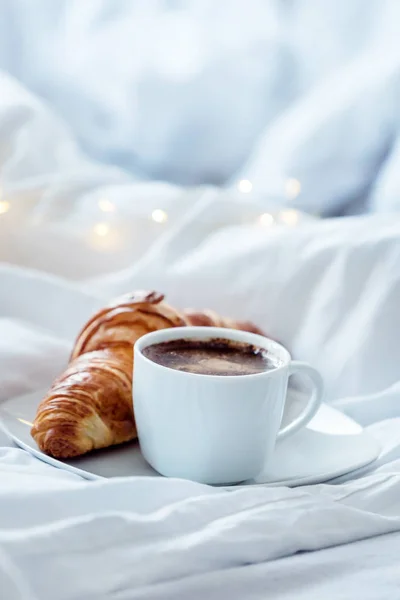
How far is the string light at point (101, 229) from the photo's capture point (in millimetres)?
1224

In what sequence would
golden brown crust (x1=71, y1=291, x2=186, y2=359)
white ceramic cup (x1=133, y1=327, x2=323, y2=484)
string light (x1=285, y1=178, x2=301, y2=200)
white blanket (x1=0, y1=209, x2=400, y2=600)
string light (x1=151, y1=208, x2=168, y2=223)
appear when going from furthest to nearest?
string light (x1=285, y1=178, x2=301, y2=200) → string light (x1=151, y1=208, x2=168, y2=223) → golden brown crust (x1=71, y1=291, x2=186, y2=359) → white ceramic cup (x1=133, y1=327, x2=323, y2=484) → white blanket (x1=0, y1=209, x2=400, y2=600)

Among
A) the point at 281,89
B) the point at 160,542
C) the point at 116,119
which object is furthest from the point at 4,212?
the point at 160,542

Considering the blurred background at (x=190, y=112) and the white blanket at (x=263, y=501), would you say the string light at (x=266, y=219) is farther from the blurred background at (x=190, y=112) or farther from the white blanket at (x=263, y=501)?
the white blanket at (x=263, y=501)

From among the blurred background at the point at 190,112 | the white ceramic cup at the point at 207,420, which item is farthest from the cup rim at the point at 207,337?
the blurred background at the point at 190,112

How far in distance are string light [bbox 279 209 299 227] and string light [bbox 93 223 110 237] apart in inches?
10.8

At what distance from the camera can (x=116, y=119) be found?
1.55m

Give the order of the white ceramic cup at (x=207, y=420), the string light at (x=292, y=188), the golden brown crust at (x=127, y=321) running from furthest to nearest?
the string light at (x=292, y=188) → the golden brown crust at (x=127, y=321) → the white ceramic cup at (x=207, y=420)

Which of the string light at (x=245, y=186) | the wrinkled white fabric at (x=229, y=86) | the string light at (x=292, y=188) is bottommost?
the string light at (x=292, y=188)

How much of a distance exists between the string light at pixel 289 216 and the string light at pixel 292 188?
91mm

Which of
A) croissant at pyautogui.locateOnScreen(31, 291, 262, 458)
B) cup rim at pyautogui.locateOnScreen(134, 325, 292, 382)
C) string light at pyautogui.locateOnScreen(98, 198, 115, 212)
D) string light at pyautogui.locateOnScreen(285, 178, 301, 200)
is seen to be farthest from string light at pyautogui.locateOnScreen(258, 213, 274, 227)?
cup rim at pyautogui.locateOnScreen(134, 325, 292, 382)

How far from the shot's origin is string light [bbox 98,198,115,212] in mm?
1249

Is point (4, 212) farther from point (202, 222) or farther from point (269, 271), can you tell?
point (269, 271)

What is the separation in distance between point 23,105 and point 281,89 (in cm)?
47

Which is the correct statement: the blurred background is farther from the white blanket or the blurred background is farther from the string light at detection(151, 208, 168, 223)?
the white blanket
